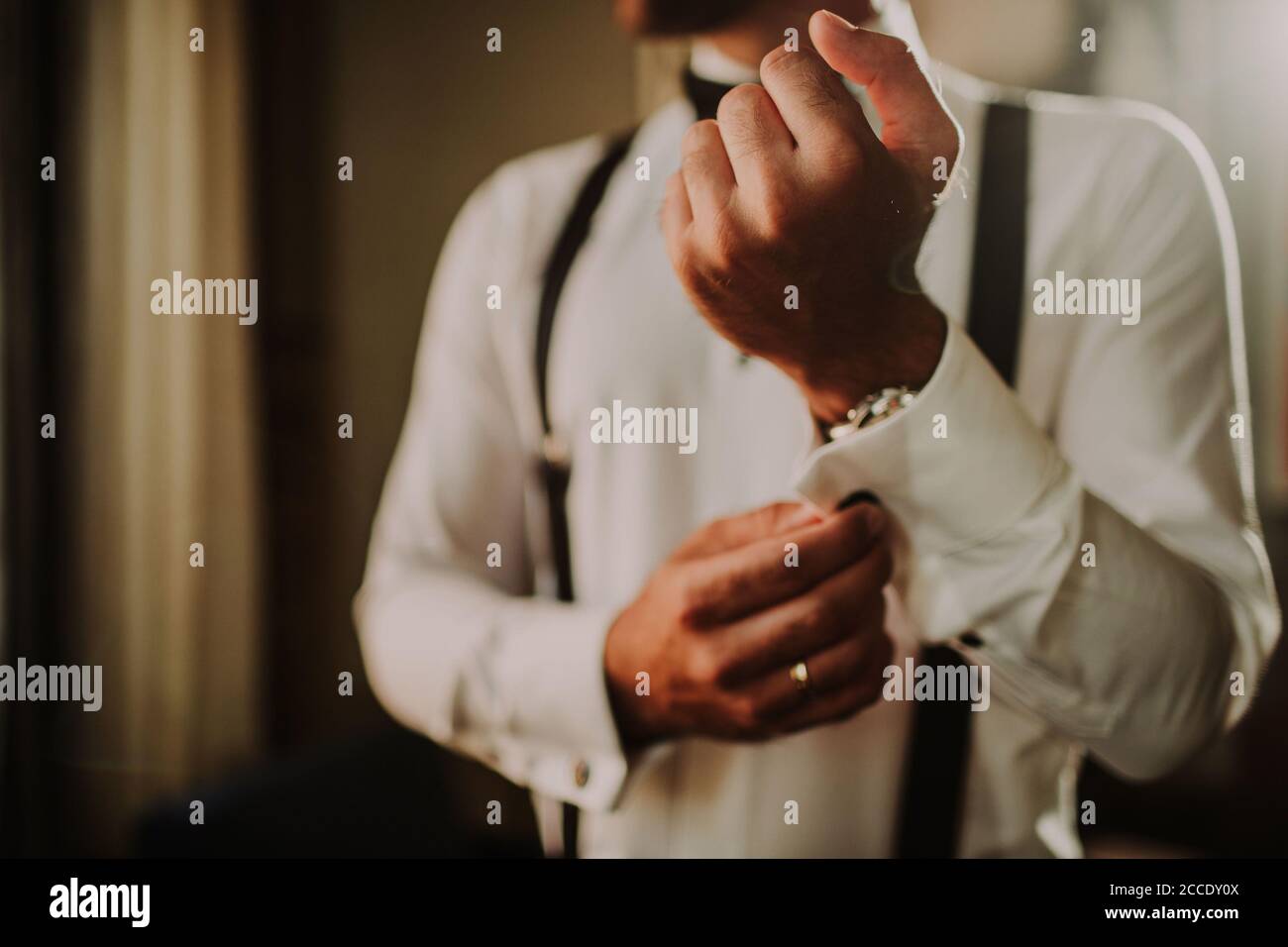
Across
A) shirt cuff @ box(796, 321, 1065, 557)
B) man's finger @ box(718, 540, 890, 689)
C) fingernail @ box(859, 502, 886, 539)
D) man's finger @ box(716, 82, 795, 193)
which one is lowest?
man's finger @ box(718, 540, 890, 689)

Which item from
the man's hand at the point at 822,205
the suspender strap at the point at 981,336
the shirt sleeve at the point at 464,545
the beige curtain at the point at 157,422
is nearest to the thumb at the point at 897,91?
the man's hand at the point at 822,205

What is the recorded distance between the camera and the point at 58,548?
568 millimetres

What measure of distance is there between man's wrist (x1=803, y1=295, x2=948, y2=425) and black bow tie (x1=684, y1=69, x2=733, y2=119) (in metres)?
0.17

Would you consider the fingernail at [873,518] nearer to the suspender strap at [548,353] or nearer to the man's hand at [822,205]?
the man's hand at [822,205]

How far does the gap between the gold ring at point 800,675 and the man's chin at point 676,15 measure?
366 mm

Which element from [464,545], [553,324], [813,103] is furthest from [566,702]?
[813,103]

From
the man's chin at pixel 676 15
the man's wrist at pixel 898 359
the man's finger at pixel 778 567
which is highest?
the man's chin at pixel 676 15

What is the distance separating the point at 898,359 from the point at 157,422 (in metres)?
0.50

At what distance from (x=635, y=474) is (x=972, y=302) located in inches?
8.3

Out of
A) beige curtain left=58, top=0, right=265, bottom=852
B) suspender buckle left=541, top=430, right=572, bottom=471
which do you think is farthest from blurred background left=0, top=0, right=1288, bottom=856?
suspender buckle left=541, top=430, right=572, bottom=471

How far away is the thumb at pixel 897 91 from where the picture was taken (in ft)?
1.12

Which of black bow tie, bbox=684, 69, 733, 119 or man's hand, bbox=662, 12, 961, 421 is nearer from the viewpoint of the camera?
man's hand, bbox=662, 12, 961, 421

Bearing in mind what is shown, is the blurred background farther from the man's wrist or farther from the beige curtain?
the man's wrist

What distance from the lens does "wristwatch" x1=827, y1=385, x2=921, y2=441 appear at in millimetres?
362
